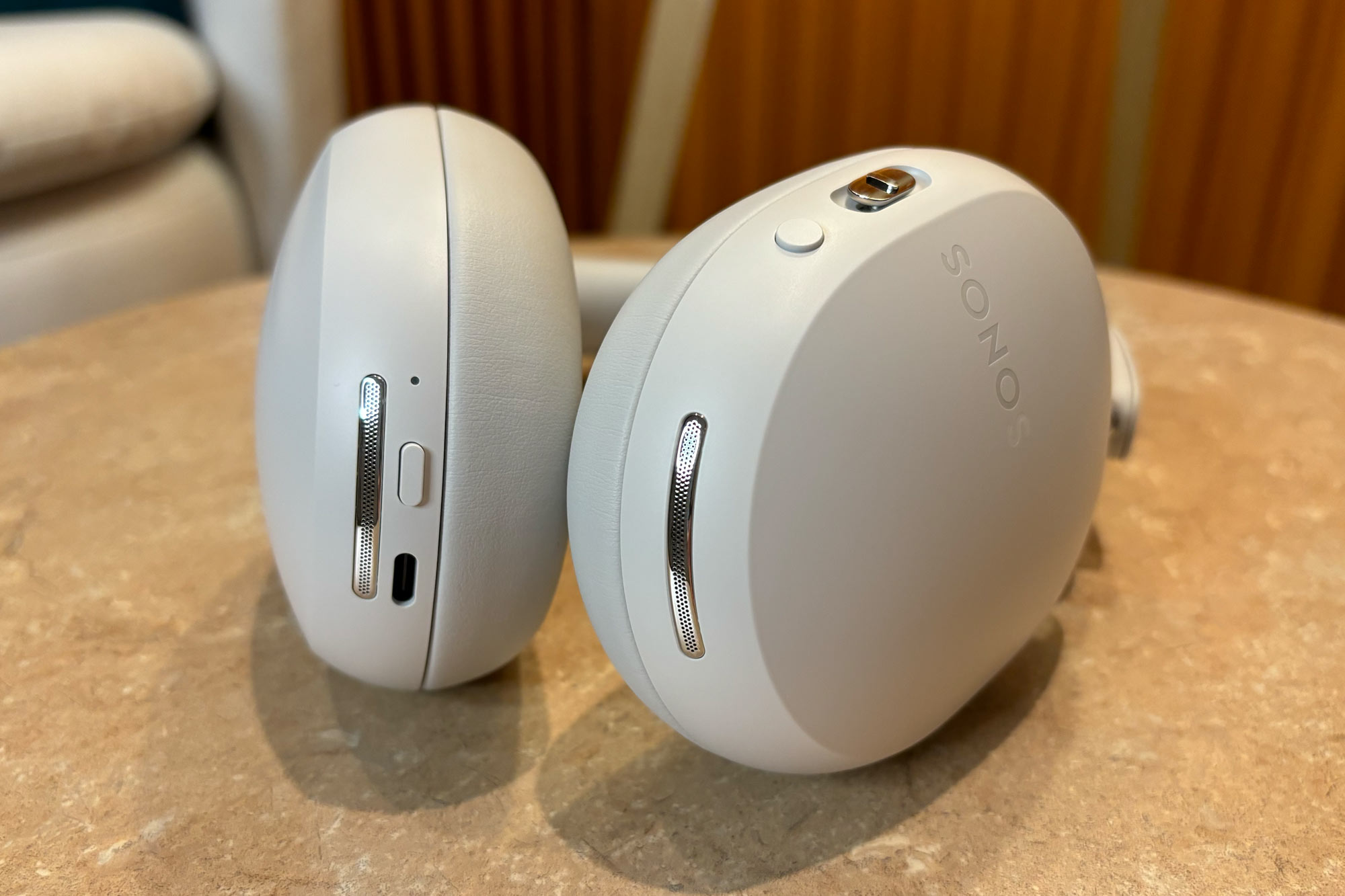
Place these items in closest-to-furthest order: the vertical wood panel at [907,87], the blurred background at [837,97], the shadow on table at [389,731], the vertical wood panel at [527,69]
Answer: the shadow on table at [389,731] → the blurred background at [837,97] → the vertical wood panel at [907,87] → the vertical wood panel at [527,69]

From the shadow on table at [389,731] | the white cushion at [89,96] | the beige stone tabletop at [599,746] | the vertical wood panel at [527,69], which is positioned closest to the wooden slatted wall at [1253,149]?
the vertical wood panel at [527,69]

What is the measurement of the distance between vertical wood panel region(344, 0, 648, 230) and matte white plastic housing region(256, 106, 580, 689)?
1.49m

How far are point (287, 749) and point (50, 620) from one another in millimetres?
210

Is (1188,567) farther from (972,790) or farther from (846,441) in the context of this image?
(846,441)

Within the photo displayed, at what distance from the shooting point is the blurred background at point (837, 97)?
5.23 ft

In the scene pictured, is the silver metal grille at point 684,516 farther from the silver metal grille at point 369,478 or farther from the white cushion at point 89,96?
A: the white cushion at point 89,96

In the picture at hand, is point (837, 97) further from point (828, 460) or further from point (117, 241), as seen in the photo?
point (828, 460)

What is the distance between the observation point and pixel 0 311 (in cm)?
125

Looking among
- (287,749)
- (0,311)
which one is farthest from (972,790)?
(0,311)

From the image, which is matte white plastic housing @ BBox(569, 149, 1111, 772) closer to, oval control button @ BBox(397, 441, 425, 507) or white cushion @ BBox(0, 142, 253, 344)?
oval control button @ BBox(397, 441, 425, 507)

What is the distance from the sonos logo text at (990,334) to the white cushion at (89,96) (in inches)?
45.2

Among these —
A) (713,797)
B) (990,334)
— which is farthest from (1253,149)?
(713,797)

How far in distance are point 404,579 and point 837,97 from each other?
1650mm

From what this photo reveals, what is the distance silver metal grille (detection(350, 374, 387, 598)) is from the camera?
0.49 meters
